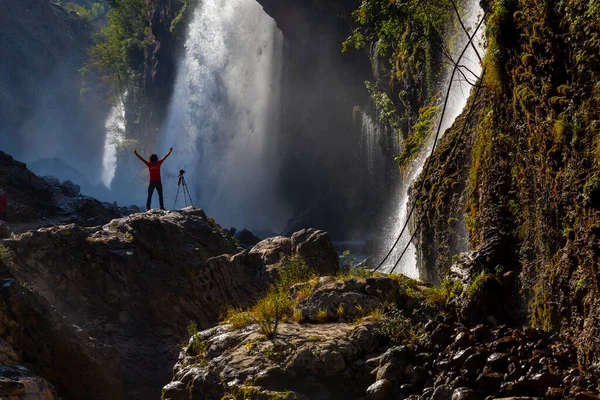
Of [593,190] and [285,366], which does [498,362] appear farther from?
[285,366]

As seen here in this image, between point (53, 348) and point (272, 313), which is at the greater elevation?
point (53, 348)

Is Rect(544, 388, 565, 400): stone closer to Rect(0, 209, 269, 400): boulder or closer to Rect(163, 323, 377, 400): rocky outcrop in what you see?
Rect(163, 323, 377, 400): rocky outcrop

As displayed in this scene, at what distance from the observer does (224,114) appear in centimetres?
4847

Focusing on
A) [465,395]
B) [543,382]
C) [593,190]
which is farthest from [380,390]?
[593,190]

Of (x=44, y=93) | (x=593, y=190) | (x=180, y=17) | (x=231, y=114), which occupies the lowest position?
(x=593, y=190)

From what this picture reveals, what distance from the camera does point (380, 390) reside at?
5.67 meters

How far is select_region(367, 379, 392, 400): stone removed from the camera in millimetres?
5656

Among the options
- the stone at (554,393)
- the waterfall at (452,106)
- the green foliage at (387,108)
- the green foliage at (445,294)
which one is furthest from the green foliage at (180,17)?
the stone at (554,393)

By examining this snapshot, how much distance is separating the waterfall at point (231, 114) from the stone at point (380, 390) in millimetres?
37580

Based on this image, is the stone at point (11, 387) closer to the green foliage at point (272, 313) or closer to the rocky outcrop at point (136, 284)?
the green foliage at point (272, 313)

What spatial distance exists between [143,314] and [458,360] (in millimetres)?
9923

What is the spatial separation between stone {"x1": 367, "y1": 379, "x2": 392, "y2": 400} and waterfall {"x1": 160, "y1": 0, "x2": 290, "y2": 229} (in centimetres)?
3758

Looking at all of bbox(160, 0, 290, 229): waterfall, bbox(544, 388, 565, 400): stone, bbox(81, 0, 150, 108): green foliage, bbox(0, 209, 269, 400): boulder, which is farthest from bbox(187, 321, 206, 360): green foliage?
bbox(81, 0, 150, 108): green foliage

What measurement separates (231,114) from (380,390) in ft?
141
